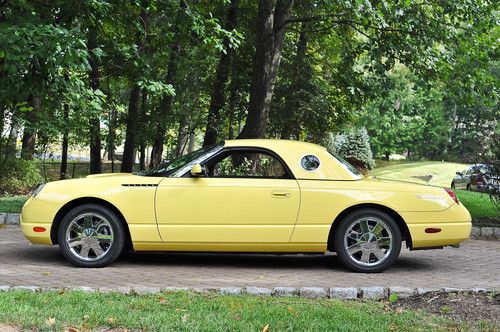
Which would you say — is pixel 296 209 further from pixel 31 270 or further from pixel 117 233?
pixel 31 270

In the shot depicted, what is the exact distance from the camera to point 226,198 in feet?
25.4

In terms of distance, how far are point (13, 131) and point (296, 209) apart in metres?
13.0

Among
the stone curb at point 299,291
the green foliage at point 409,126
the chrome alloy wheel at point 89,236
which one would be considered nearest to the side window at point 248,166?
the chrome alloy wheel at point 89,236

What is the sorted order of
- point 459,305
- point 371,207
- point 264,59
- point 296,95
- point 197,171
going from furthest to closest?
point 296,95 < point 264,59 < point 371,207 < point 197,171 < point 459,305

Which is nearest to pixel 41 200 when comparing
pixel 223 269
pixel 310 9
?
pixel 223 269

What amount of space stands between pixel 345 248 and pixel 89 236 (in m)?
3.00

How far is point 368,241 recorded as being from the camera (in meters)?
7.80

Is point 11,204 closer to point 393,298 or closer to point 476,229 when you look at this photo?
point 476,229

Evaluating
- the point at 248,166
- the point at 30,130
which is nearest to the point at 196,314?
the point at 248,166

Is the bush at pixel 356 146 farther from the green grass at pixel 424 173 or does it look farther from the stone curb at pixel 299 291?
the stone curb at pixel 299 291

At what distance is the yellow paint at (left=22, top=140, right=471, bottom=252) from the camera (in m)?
7.72

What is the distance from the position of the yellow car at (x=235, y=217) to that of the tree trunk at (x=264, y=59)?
24.9ft

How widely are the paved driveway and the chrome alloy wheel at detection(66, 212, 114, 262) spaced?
23 cm

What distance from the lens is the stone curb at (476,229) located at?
11672 mm
